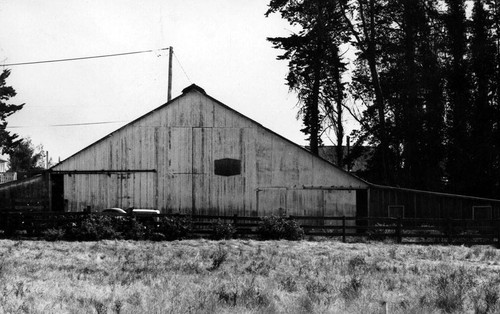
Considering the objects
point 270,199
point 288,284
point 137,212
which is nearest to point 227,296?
point 288,284

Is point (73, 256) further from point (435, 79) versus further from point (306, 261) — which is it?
point (435, 79)

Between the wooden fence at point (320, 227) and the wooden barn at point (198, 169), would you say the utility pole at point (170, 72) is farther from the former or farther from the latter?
the wooden fence at point (320, 227)

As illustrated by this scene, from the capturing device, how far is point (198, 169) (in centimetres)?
3497

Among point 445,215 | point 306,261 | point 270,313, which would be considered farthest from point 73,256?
point 445,215

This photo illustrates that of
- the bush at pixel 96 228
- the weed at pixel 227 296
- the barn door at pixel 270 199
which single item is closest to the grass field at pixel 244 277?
the weed at pixel 227 296

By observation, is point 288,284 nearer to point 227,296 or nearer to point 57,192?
point 227,296

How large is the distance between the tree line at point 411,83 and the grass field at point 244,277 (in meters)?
20.7

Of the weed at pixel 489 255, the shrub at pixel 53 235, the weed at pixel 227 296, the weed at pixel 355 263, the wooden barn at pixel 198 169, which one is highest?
the wooden barn at pixel 198 169

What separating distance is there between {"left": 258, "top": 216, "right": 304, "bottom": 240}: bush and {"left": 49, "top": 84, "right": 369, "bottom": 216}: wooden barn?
6349mm

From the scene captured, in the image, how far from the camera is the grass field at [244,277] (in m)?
13.1

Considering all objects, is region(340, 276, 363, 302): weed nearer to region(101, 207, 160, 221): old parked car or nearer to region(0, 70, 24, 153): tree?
region(101, 207, 160, 221): old parked car

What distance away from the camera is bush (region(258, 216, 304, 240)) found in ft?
92.9

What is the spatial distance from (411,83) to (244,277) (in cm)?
3318

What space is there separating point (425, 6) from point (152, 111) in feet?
79.4
